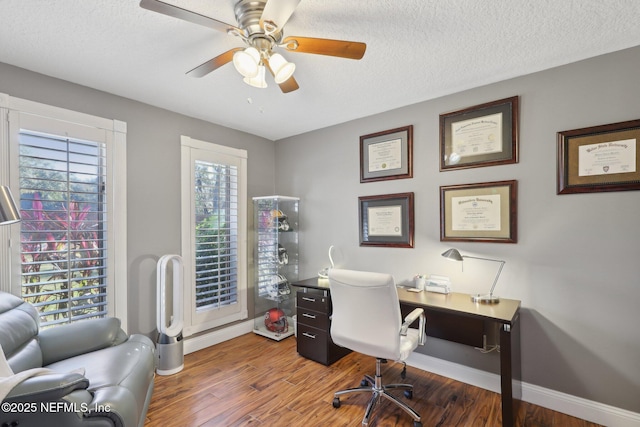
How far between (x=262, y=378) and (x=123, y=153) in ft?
7.80

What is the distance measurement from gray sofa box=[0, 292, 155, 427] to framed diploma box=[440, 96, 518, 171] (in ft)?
A: 9.14

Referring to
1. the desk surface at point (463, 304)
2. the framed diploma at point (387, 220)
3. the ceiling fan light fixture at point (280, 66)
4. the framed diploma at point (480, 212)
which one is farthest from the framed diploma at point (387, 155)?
the ceiling fan light fixture at point (280, 66)

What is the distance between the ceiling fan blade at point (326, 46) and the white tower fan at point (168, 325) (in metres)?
2.11

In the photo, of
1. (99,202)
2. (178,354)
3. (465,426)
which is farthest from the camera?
(178,354)

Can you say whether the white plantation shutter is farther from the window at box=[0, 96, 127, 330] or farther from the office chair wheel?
the office chair wheel

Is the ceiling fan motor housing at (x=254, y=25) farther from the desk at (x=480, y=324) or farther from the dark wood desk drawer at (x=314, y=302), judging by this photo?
the dark wood desk drawer at (x=314, y=302)

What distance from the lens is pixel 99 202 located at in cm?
251

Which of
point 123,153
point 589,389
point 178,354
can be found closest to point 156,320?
point 178,354

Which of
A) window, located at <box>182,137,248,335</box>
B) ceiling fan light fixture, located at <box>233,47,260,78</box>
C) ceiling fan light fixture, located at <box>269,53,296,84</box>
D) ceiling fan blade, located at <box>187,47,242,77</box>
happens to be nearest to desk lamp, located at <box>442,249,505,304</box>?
ceiling fan light fixture, located at <box>269,53,296,84</box>

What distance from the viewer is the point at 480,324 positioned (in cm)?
229

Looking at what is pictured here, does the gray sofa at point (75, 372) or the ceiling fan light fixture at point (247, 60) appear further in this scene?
the ceiling fan light fixture at point (247, 60)

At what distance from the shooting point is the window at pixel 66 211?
2115 mm

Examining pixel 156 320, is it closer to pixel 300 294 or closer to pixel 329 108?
pixel 300 294

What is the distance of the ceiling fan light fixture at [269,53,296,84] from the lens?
5.10 ft
